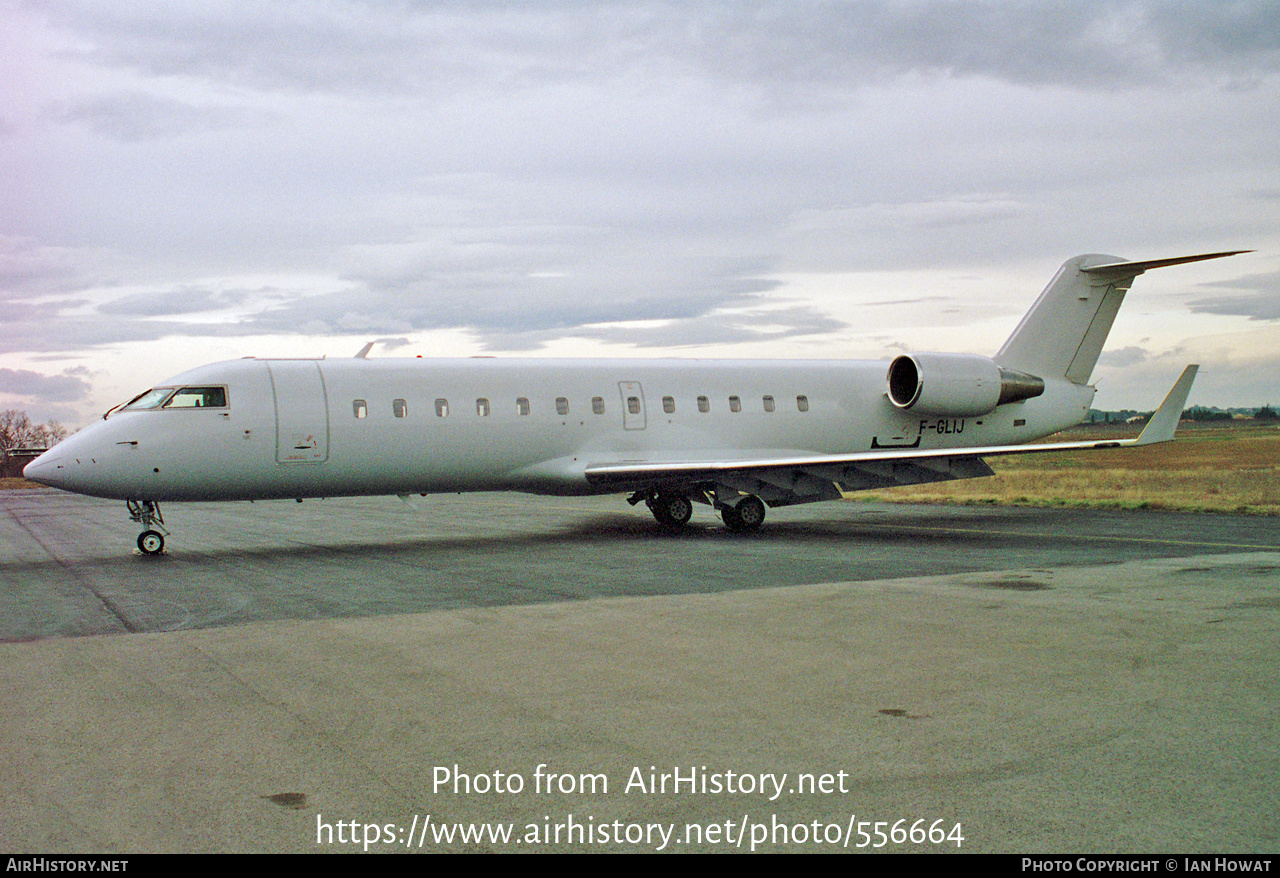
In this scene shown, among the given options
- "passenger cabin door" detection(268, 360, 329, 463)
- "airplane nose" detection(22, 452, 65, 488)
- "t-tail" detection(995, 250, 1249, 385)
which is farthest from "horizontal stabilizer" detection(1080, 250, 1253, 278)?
"airplane nose" detection(22, 452, 65, 488)

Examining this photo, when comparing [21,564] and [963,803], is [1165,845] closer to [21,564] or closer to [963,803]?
[963,803]

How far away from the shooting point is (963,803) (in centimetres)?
446

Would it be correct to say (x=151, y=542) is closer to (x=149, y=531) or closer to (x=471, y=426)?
(x=149, y=531)

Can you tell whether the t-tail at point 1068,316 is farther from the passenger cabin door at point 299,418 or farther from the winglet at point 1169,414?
the passenger cabin door at point 299,418

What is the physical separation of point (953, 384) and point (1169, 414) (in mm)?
4326

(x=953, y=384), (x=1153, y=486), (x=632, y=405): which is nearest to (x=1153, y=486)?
(x=1153, y=486)

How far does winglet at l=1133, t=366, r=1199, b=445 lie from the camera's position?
56.3ft

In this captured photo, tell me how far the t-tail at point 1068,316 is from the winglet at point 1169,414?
16.0 ft

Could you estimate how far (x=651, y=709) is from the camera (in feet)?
20.1

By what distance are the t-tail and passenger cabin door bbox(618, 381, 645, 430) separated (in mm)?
8401

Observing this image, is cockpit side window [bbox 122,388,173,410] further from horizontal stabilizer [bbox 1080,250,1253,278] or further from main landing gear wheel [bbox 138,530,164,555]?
horizontal stabilizer [bbox 1080,250,1253,278]

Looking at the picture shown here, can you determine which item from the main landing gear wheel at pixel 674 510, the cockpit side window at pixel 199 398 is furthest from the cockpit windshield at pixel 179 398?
the main landing gear wheel at pixel 674 510

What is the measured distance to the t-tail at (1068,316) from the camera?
72.9ft
